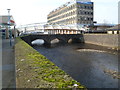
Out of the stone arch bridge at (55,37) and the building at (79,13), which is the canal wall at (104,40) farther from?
the building at (79,13)

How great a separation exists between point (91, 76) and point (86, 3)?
88.4 metres

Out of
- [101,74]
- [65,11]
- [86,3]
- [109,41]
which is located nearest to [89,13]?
[86,3]

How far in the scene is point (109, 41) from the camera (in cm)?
5109

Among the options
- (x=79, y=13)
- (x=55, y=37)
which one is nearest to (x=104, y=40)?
(x=55, y=37)

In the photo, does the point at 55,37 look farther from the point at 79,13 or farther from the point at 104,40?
the point at 79,13

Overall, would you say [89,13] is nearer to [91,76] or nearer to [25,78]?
[91,76]

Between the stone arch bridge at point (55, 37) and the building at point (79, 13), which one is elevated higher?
the building at point (79, 13)

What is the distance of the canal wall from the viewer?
4699 centimetres

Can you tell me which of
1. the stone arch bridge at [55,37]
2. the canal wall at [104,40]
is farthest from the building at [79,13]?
the canal wall at [104,40]

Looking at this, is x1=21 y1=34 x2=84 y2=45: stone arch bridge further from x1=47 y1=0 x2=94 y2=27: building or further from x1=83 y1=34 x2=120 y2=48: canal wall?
x1=47 y1=0 x2=94 y2=27: building

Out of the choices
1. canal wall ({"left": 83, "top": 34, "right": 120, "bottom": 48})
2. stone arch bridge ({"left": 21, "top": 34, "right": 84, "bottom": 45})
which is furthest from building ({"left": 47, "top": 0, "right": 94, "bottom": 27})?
canal wall ({"left": 83, "top": 34, "right": 120, "bottom": 48})

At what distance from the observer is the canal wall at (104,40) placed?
154ft

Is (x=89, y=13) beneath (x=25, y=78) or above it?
above

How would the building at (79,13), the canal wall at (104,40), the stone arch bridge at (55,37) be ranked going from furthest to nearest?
the building at (79,13) → the stone arch bridge at (55,37) → the canal wall at (104,40)
